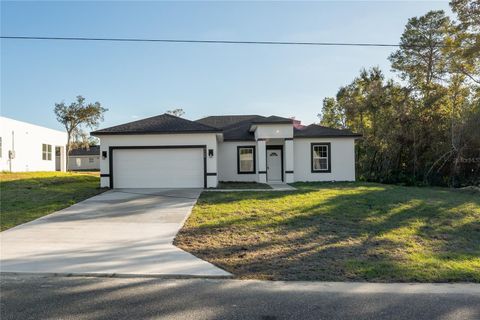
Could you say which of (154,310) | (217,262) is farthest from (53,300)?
(217,262)

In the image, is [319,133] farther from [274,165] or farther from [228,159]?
[228,159]

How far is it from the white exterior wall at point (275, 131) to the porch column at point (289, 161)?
39cm

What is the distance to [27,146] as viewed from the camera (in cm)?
2697

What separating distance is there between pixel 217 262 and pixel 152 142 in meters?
12.1

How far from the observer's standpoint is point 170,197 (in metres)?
14.2

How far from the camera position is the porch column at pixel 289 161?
19859 mm

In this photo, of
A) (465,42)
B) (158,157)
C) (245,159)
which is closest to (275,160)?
(245,159)

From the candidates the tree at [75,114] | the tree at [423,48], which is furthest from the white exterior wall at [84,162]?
the tree at [423,48]

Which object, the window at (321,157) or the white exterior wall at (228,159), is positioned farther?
the white exterior wall at (228,159)

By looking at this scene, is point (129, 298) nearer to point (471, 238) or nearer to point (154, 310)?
point (154, 310)

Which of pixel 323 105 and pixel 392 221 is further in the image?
pixel 323 105

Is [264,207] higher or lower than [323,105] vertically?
lower

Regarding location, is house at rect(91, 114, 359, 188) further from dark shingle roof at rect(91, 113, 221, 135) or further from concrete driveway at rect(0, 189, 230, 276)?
concrete driveway at rect(0, 189, 230, 276)

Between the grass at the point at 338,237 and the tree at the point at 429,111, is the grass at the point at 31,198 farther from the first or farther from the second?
the tree at the point at 429,111
